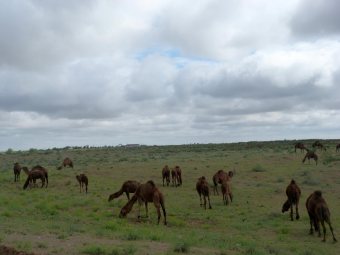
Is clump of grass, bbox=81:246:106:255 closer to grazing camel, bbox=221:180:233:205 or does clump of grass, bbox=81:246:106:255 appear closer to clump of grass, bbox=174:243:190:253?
clump of grass, bbox=174:243:190:253

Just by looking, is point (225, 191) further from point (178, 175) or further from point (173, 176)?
point (178, 175)

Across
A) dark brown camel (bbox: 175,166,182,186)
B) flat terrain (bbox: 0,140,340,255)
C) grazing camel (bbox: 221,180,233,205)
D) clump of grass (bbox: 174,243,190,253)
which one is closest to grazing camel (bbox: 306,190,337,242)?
flat terrain (bbox: 0,140,340,255)

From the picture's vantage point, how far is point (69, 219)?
70.6ft

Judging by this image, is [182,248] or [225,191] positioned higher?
[225,191]

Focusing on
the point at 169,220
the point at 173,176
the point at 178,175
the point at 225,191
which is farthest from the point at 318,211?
the point at 178,175

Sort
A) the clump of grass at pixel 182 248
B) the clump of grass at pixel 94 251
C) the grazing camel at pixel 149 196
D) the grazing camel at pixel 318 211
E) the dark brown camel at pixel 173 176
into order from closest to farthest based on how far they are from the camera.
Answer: the clump of grass at pixel 94 251 < the clump of grass at pixel 182 248 < the grazing camel at pixel 318 211 < the grazing camel at pixel 149 196 < the dark brown camel at pixel 173 176

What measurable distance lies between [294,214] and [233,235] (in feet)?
18.7

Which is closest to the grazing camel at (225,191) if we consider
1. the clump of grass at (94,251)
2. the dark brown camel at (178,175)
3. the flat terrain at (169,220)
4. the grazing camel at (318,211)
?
the flat terrain at (169,220)

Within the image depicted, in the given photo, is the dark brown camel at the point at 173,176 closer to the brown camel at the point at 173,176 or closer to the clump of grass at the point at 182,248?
the brown camel at the point at 173,176

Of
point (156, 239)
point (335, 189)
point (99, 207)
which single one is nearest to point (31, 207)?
point (99, 207)

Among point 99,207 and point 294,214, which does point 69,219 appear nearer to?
point 99,207

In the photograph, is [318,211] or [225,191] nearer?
[318,211]

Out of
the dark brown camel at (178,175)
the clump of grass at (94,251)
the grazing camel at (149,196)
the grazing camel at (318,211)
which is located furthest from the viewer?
the dark brown camel at (178,175)

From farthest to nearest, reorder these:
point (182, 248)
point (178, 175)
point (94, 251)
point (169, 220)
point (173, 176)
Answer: point (178, 175), point (173, 176), point (169, 220), point (182, 248), point (94, 251)
